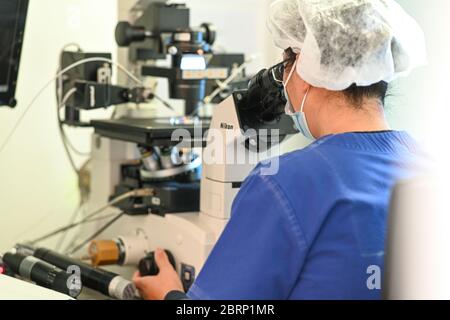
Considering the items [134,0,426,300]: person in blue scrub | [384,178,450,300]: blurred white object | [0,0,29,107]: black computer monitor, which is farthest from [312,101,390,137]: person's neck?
[0,0,29,107]: black computer monitor

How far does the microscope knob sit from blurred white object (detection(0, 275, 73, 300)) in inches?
16.9

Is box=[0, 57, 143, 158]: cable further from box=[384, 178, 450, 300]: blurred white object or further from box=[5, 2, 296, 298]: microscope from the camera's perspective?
box=[384, 178, 450, 300]: blurred white object

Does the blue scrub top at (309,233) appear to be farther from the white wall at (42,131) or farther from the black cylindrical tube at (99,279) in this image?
the white wall at (42,131)

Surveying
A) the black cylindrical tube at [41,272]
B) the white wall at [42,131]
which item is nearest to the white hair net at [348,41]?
the black cylindrical tube at [41,272]

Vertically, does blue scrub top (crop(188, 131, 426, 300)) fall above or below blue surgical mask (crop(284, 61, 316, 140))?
below

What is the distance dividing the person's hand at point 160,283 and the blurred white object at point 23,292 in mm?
363

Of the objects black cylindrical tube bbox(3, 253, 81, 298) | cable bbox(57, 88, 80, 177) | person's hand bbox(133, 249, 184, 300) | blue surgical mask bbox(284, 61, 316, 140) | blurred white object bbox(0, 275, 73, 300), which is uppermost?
blue surgical mask bbox(284, 61, 316, 140)

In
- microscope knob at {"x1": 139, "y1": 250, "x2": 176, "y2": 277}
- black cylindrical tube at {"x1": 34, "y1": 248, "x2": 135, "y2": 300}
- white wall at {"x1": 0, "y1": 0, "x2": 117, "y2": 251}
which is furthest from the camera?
white wall at {"x1": 0, "y1": 0, "x2": 117, "y2": 251}

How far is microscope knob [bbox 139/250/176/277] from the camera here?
1.89 m

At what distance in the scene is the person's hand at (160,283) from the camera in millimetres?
1784

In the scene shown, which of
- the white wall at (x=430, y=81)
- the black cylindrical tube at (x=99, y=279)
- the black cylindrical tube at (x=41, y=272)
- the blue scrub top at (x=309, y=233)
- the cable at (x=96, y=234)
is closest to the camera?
the blue scrub top at (x=309, y=233)

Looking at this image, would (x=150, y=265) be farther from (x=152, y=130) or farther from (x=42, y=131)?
(x=42, y=131)

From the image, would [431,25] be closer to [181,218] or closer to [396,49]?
[396,49]

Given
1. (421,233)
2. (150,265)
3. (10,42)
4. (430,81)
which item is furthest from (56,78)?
(421,233)
